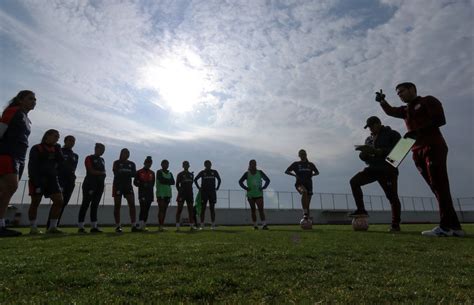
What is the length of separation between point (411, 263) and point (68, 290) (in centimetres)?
299

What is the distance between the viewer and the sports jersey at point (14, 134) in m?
5.39

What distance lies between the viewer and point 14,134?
5.50 m

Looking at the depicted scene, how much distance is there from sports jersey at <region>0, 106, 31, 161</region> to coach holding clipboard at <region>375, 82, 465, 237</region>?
6.76 m

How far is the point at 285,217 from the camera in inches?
1423

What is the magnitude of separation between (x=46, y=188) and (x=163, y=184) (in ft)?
14.3

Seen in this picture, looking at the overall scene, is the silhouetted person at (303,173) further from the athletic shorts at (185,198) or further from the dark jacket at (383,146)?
the athletic shorts at (185,198)

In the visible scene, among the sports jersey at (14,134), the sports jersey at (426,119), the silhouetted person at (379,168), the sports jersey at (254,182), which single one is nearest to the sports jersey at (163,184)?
the sports jersey at (254,182)

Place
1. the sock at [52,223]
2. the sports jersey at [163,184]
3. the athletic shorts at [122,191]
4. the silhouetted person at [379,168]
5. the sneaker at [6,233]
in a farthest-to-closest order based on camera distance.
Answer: the sports jersey at [163,184]
the athletic shorts at [122,191]
the sock at [52,223]
the silhouetted person at [379,168]
the sneaker at [6,233]

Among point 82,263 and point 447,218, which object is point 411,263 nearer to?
point 447,218

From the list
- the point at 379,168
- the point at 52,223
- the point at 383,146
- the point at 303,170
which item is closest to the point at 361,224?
the point at 379,168

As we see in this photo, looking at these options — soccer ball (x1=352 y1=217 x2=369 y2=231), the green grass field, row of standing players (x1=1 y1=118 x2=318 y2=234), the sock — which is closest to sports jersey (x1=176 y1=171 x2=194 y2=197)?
row of standing players (x1=1 y1=118 x2=318 y2=234)

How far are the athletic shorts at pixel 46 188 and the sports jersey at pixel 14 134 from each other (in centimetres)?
157

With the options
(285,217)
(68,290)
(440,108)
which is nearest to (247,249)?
(68,290)

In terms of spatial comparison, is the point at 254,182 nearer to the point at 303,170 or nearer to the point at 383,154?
the point at 303,170
